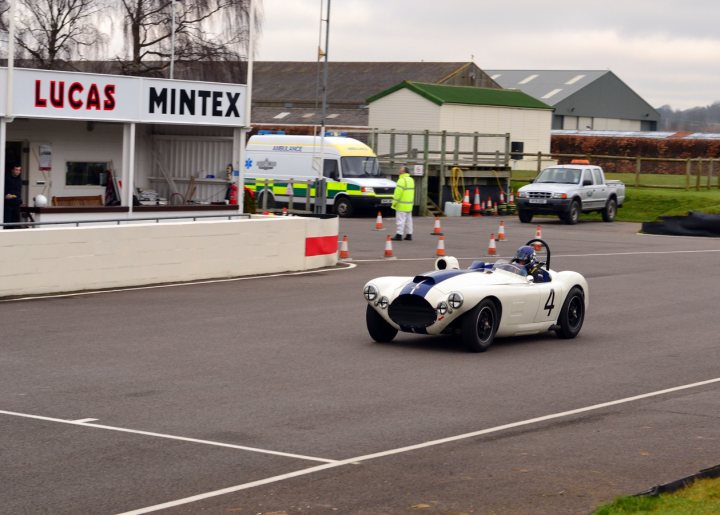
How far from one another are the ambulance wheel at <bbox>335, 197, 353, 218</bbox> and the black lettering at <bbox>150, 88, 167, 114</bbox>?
52.8ft

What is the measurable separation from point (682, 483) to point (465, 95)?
5048 cm

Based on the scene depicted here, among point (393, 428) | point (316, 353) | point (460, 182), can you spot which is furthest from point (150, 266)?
point (460, 182)

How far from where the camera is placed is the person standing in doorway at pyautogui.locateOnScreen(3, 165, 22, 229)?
883 inches

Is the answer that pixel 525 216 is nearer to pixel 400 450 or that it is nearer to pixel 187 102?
pixel 187 102

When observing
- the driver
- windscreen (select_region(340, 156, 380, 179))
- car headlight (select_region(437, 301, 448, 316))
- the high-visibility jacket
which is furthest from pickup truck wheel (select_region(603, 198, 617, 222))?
car headlight (select_region(437, 301, 448, 316))

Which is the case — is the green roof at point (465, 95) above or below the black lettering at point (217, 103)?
above

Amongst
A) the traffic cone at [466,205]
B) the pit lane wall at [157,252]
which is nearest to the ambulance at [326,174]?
the traffic cone at [466,205]

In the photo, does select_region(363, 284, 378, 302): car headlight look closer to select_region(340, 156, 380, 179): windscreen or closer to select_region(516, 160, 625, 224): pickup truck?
select_region(516, 160, 625, 224): pickup truck

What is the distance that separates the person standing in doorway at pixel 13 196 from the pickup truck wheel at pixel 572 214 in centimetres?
2194

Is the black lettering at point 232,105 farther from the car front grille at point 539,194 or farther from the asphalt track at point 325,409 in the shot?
the car front grille at point 539,194

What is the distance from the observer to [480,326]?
47.0 ft

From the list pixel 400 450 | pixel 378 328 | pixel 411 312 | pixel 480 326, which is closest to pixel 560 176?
pixel 378 328

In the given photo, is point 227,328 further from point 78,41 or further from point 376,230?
point 78,41

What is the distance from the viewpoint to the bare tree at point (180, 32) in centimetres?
4609
